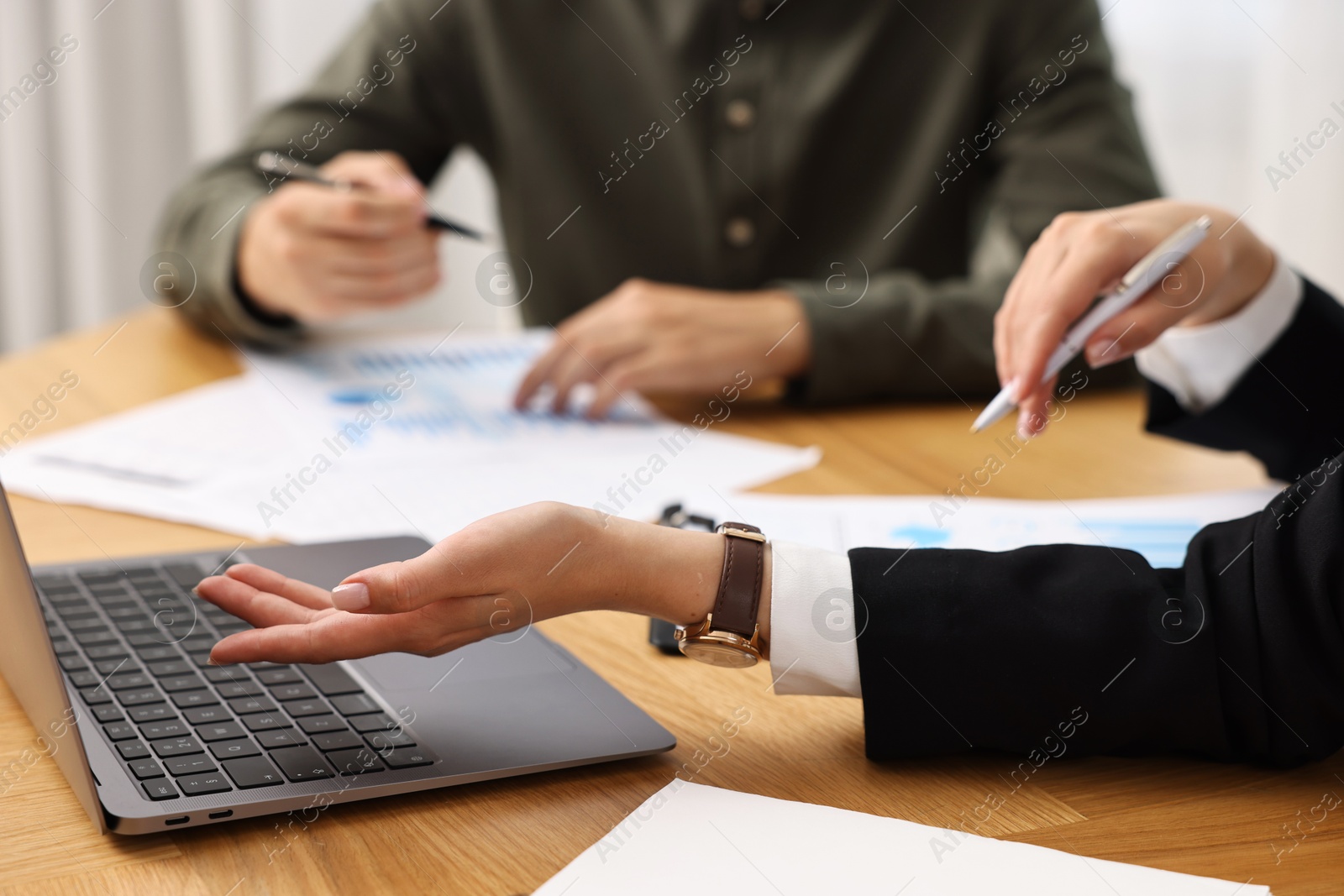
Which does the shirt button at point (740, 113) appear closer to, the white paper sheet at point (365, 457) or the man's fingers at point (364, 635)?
the white paper sheet at point (365, 457)

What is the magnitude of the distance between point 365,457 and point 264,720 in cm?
48

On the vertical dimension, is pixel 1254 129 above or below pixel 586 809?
above

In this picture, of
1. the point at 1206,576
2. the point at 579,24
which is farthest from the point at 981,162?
the point at 1206,576

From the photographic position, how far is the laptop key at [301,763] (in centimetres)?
51

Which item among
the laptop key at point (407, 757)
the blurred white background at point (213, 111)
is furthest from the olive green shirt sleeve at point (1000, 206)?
the blurred white background at point (213, 111)

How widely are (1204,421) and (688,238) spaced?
79 centimetres

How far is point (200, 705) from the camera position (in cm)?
56

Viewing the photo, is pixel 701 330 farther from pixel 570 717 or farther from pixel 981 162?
pixel 570 717

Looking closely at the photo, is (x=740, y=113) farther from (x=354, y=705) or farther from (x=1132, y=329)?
(x=354, y=705)

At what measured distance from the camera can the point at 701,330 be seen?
122cm

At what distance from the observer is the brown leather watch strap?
592mm

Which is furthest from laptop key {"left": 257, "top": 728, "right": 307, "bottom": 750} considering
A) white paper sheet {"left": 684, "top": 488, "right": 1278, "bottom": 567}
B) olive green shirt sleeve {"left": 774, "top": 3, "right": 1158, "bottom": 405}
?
olive green shirt sleeve {"left": 774, "top": 3, "right": 1158, "bottom": 405}

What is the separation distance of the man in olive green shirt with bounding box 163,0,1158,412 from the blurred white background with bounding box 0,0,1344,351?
0.72 m

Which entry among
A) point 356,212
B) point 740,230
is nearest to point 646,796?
point 356,212
